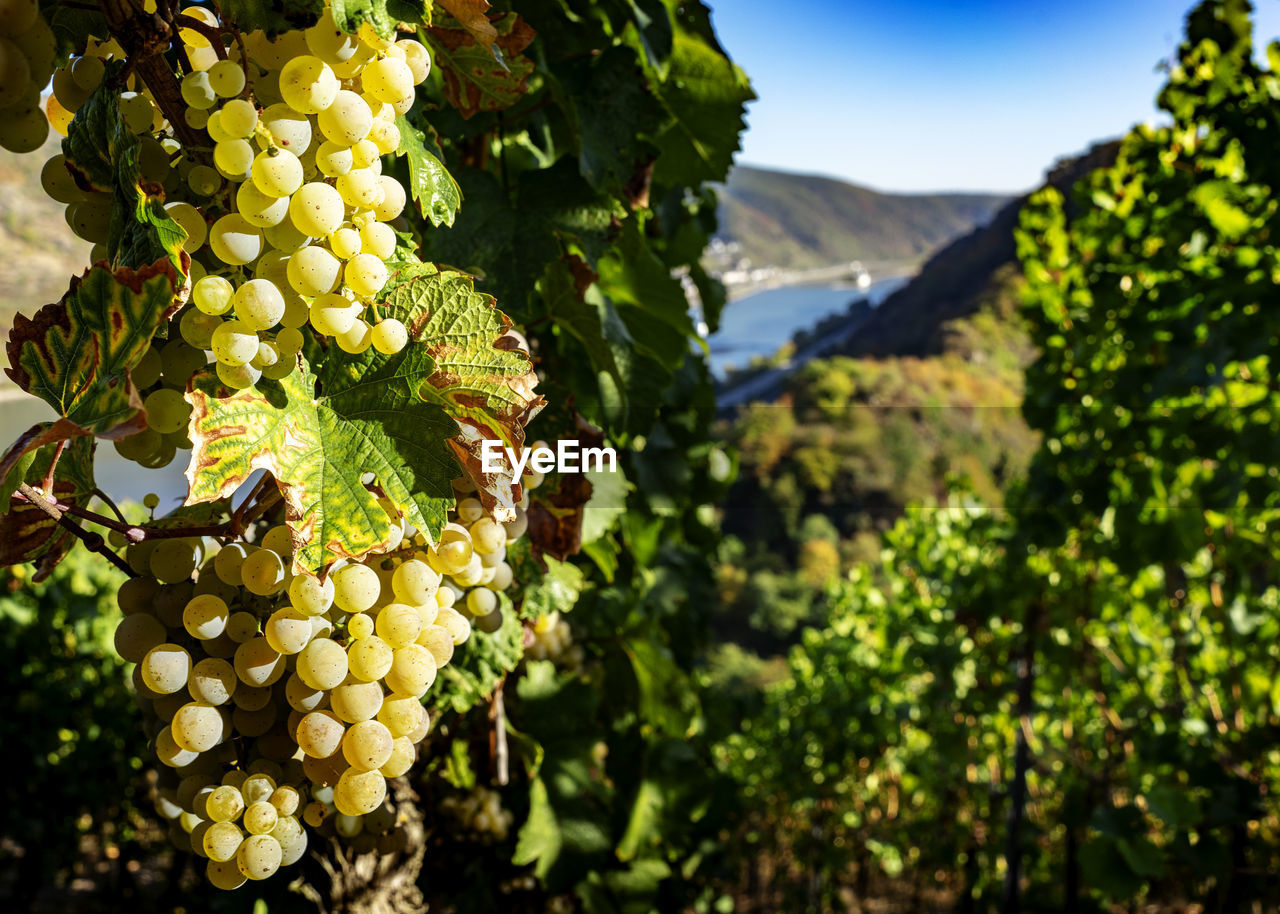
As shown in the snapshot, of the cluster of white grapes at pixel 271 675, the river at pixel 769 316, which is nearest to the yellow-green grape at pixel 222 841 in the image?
the cluster of white grapes at pixel 271 675

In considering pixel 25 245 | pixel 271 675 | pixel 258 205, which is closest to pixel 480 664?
pixel 271 675

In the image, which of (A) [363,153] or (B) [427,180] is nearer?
(A) [363,153]

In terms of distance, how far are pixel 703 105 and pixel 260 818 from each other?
3.96 feet

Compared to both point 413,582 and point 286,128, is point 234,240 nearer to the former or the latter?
point 286,128

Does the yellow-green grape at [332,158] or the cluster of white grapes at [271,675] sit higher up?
the yellow-green grape at [332,158]

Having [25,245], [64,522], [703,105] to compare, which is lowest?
[64,522]

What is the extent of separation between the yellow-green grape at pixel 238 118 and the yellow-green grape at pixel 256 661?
351 millimetres

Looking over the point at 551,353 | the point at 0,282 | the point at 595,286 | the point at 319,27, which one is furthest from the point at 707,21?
the point at 0,282

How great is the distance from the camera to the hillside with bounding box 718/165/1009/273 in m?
40.2

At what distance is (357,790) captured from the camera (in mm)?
616

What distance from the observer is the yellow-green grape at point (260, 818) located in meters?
0.60

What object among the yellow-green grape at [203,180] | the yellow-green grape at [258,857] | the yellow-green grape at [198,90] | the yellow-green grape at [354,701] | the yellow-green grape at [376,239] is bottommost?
the yellow-green grape at [258,857]

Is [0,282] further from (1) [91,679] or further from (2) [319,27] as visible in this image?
(1) [91,679]

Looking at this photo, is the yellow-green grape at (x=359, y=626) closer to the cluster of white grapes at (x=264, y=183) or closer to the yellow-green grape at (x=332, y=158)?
the cluster of white grapes at (x=264, y=183)
